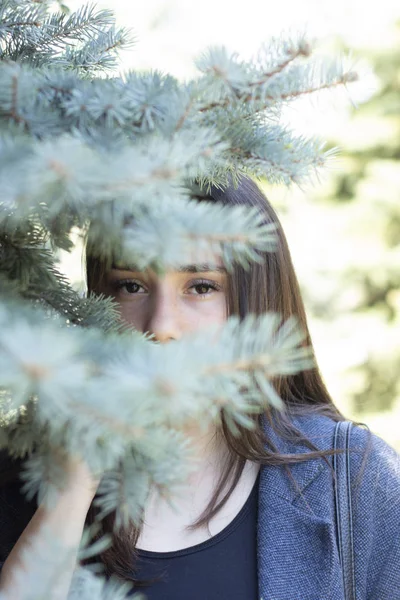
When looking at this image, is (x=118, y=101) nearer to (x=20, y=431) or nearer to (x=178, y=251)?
(x=178, y=251)

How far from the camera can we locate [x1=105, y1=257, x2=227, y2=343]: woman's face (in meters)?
1.33

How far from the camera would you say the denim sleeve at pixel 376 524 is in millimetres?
1393

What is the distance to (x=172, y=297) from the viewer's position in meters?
1.37

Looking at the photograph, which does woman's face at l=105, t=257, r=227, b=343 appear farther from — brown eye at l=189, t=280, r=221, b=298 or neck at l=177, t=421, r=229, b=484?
neck at l=177, t=421, r=229, b=484

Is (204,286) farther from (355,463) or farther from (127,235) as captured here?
(127,235)

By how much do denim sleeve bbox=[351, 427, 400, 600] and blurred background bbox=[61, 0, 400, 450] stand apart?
3680 millimetres

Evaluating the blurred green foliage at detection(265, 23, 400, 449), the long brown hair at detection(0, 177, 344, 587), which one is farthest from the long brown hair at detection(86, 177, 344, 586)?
the blurred green foliage at detection(265, 23, 400, 449)

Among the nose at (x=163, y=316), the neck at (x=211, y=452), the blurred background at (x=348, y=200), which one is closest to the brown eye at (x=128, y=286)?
the nose at (x=163, y=316)

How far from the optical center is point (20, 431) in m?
0.64

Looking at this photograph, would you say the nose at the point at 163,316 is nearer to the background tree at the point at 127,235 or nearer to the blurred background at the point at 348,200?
the background tree at the point at 127,235

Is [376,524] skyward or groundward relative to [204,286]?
groundward

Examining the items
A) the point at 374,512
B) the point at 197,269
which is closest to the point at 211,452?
the point at 374,512

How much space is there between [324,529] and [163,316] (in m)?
0.57

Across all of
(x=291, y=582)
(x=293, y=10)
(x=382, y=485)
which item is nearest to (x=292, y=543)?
(x=291, y=582)
